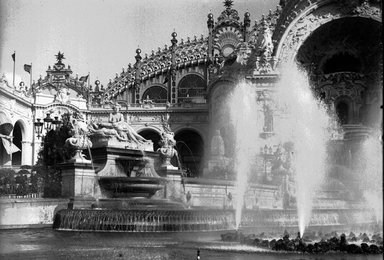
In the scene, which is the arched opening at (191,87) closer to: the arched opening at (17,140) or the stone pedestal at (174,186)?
the arched opening at (17,140)

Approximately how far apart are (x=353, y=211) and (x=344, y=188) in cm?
1759

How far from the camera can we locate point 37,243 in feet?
44.5

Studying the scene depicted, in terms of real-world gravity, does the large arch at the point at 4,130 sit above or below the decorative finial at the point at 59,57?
below

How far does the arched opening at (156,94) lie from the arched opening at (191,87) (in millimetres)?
1799

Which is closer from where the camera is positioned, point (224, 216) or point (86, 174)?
point (224, 216)

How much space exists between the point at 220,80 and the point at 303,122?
9298 millimetres

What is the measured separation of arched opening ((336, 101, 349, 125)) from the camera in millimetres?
51656

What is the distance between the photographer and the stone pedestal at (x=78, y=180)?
2131 cm

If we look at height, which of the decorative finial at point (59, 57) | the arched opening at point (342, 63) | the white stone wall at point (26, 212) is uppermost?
the decorative finial at point (59, 57)

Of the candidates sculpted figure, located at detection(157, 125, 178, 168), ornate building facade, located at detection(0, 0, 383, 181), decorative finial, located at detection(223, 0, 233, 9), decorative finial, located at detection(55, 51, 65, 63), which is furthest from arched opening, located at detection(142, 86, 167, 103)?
sculpted figure, located at detection(157, 125, 178, 168)

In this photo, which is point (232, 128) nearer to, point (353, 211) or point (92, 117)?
point (92, 117)

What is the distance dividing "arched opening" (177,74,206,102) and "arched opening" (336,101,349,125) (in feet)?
58.3

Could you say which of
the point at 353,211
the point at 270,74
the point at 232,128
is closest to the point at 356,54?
the point at 270,74

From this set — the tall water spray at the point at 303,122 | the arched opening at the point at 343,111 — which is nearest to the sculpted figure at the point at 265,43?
the tall water spray at the point at 303,122
